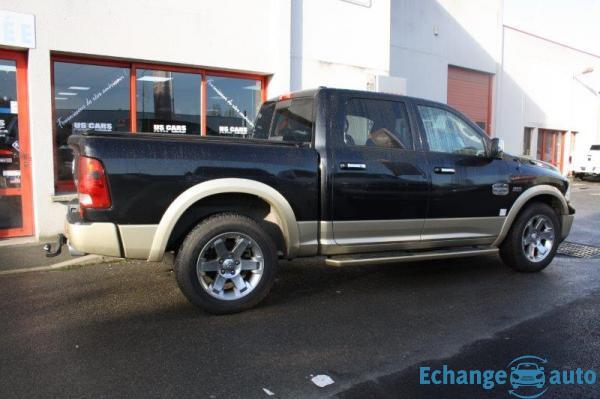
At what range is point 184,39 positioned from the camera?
821 centimetres

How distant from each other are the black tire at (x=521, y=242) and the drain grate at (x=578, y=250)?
4.76 ft

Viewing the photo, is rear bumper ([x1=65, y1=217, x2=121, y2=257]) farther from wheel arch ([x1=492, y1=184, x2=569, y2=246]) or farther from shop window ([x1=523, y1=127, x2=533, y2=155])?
shop window ([x1=523, y1=127, x2=533, y2=155])

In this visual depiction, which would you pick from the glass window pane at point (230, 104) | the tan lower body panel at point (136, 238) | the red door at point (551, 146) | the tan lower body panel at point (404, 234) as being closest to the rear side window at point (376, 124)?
the tan lower body panel at point (404, 234)

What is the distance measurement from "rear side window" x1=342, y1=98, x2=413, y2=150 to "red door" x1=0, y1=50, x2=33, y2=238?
16.0ft

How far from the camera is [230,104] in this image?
9234 millimetres

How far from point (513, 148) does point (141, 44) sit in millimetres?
14724

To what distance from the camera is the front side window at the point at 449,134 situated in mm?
5551

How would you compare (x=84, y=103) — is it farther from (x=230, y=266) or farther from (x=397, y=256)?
(x=397, y=256)

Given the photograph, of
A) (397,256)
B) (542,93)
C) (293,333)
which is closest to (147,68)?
(397,256)

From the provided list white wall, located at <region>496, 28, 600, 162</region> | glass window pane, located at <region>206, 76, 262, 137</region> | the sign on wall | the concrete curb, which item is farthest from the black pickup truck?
white wall, located at <region>496, 28, 600, 162</region>

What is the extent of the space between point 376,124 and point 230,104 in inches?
177

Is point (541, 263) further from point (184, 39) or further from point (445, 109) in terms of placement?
point (184, 39)

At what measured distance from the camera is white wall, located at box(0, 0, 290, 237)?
7188mm

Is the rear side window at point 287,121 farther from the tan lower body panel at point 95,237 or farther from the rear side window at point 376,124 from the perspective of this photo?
the tan lower body panel at point 95,237
